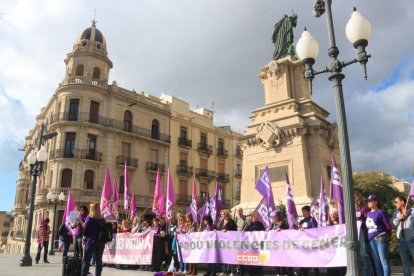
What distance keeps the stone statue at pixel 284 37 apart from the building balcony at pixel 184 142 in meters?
24.7

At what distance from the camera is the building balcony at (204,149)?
4419cm

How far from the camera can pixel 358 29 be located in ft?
20.7

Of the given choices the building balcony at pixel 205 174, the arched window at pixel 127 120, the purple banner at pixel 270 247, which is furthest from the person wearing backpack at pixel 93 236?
the building balcony at pixel 205 174

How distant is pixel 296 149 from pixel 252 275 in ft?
22.6

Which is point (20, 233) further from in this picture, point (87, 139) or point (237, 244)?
point (237, 244)

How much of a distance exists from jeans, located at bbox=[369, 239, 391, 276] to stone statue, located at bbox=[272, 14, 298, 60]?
12.8 metres

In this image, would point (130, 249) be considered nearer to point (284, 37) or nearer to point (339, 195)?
point (339, 195)

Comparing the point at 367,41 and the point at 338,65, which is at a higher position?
the point at 367,41

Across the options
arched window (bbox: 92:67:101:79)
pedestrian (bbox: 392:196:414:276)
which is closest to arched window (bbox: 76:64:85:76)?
arched window (bbox: 92:67:101:79)

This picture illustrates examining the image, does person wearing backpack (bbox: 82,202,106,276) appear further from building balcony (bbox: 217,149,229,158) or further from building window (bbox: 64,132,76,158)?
building balcony (bbox: 217,149,229,158)

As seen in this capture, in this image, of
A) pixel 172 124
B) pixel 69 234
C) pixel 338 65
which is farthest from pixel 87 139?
pixel 338 65

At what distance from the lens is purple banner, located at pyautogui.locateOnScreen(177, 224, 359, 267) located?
24.9ft

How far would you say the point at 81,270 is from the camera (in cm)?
732

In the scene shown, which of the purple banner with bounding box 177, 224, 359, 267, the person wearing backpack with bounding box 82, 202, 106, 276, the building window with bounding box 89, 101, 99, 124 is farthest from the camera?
the building window with bounding box 89, 101, 99, 124
